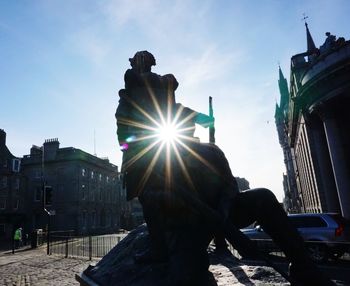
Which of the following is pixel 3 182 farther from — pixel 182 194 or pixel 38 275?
pixel 182 194

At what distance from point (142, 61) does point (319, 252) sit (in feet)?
45.4

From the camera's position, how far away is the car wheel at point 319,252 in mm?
13906

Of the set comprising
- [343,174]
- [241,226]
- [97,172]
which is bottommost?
[241,226]

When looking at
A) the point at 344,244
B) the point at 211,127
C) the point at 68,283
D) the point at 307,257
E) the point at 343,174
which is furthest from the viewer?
the point at 343,174

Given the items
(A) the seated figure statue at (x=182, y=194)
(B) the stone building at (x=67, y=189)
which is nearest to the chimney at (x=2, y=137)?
(B) the stone building at (x=67, y=189)

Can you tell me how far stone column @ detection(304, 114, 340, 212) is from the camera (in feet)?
82.7

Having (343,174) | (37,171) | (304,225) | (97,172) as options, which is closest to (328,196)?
(343,174)

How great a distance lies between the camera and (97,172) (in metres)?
54.5

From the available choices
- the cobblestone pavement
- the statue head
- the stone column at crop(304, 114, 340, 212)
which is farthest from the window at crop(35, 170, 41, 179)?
the statue head

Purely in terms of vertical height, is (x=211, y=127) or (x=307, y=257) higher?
(x=211, y=127)

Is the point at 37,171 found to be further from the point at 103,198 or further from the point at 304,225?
the point at 304,225

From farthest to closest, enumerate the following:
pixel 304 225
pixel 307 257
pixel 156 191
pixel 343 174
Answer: pixel 343 174 → pixel 304 225 → pixel 156 191 → pixel 307 257

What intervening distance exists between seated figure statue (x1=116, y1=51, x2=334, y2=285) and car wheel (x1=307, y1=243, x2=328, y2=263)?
43.3 feet

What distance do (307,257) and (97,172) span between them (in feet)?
178
